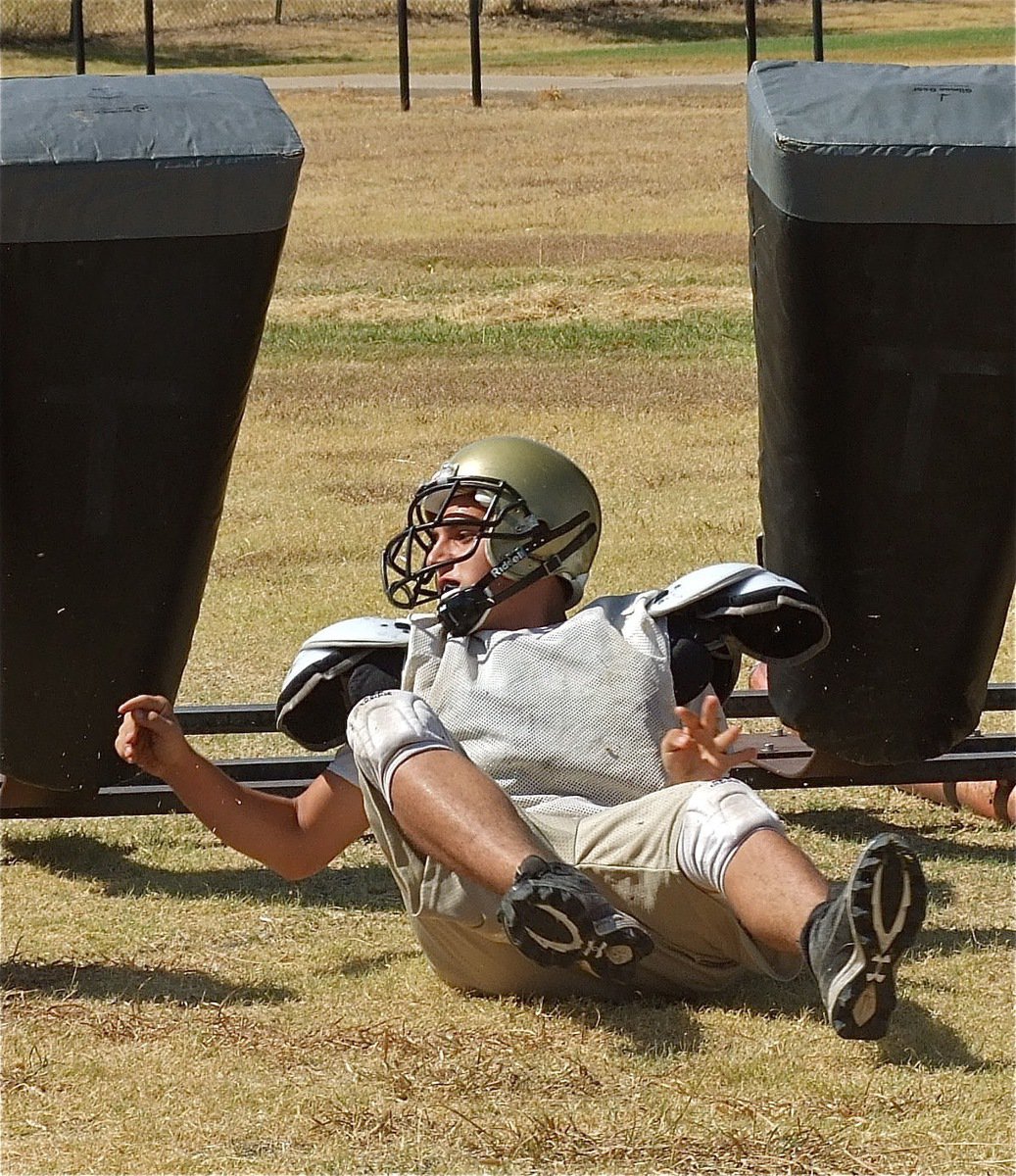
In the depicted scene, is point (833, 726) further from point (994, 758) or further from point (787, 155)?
point (787, 155)

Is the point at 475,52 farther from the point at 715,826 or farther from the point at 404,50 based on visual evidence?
the point at 715,826

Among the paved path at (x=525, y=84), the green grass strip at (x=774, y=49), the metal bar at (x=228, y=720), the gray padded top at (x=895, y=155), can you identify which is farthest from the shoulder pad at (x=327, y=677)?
the green grass strip at (x=774, y=49)

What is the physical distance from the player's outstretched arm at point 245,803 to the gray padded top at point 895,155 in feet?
4.12

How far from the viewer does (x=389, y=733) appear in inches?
Answer: 123

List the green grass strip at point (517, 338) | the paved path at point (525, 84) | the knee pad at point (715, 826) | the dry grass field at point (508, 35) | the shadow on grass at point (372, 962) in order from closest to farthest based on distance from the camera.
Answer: the knee pad at point (715, 826)
the shadow on grass at point (372, 962)
the green grass strip at point (517, 338)
the paved path at point (525, 84)
the dry grass field at point (508, 35)

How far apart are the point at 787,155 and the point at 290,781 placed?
1.47m

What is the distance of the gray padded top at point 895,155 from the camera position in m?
3.33

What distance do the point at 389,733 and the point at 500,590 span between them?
16.4 inches

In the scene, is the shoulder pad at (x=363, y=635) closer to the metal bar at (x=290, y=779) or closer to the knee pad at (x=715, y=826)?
the metal bar at (x=290, y=779)

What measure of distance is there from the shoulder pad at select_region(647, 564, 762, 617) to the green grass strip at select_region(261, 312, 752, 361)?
6.93 m

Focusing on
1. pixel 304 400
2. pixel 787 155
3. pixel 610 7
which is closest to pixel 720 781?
pixel 787 155

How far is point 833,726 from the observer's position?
3826 mm

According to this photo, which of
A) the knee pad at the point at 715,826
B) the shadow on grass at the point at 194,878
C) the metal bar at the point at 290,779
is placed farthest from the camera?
the shadow on grass at the point at 194,878

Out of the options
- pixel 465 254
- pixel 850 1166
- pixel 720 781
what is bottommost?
pixel 465 254
